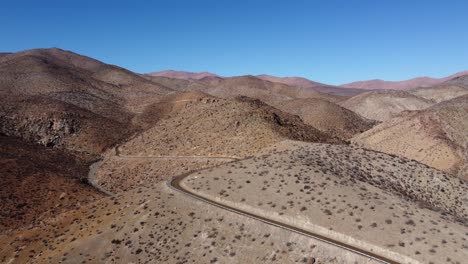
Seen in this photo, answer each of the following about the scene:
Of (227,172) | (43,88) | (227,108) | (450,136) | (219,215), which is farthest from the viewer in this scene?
(43,88)

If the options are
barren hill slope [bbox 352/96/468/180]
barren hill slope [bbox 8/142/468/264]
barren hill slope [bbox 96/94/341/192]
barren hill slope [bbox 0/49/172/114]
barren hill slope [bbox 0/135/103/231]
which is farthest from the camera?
barren hill slope [bbox 0/49/172/114]

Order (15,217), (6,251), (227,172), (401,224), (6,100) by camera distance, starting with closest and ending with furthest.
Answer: (401,224)
(6,251)
(227,172)
(15,217)
(6,100)

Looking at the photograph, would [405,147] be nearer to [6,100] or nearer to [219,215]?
[219,215]

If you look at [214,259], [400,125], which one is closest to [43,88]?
[400,125]

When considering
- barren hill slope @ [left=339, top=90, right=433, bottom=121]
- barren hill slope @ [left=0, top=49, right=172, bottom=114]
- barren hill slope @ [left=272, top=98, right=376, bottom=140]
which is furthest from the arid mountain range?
barren hill slope @ [left=339, top=90, right=433, bottom=121]

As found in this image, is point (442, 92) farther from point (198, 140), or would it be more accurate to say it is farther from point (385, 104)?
point (198, 140)

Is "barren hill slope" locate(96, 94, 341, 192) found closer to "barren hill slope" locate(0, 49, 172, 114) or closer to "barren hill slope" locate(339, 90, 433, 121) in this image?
"barren hill slope" locate(0, 49, 172, 114)

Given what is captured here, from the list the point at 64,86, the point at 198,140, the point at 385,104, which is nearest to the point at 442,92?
the point at 385,104
